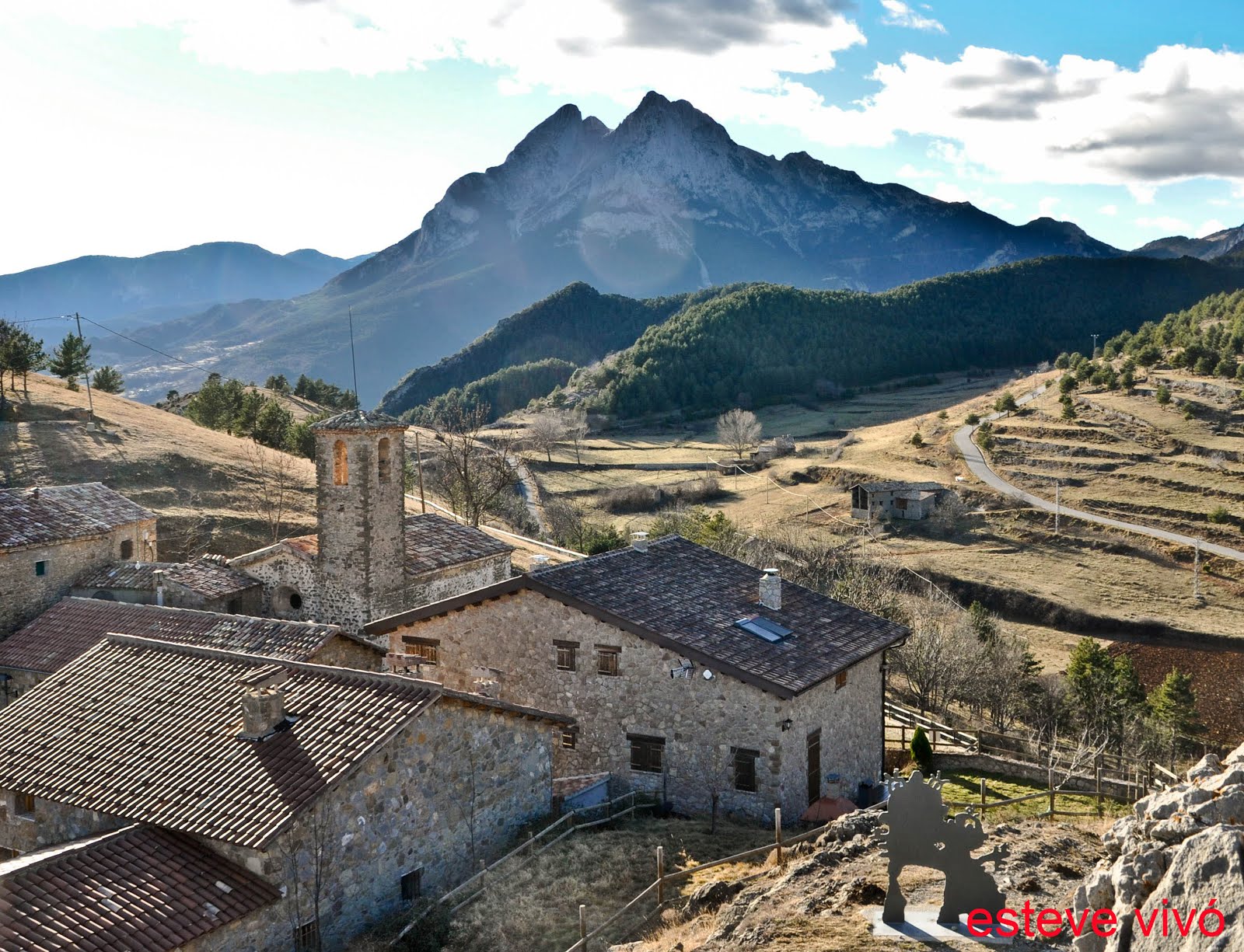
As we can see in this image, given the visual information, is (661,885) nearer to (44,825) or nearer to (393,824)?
(393,824)

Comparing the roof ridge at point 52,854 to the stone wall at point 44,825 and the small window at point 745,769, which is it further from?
the small window at point 745,769

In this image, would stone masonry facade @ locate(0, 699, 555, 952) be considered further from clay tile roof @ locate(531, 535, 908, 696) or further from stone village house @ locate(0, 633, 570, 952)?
clay tile roof @ locate(531, 535, 908, 696)

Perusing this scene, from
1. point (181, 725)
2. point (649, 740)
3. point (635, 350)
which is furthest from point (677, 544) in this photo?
point (635, 350)

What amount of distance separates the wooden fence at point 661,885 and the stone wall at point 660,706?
322 centimetres

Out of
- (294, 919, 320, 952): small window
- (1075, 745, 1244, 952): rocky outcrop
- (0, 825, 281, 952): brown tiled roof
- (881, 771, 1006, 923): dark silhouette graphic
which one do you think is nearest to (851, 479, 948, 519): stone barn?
(294, 919, 320, 952): small window

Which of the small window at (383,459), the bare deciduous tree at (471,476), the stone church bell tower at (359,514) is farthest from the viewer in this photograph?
the bare deciduous tree at (471,476)

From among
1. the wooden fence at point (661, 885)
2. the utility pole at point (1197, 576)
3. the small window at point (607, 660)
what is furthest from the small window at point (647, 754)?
the utility pole at point (1197, 576)

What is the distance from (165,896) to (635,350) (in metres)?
144

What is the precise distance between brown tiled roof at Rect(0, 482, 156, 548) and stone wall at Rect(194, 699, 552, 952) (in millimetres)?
19322

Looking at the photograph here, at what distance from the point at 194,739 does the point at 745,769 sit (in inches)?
400

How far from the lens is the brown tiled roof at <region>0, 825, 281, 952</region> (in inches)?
487

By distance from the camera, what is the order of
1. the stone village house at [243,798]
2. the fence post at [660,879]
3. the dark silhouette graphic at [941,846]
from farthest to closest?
the fence post at [660,879] → the stone village house at [243,798] → the dark silhouette graphic at [941,846]

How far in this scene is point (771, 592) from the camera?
24.0 meters

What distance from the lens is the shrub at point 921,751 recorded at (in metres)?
25.7
